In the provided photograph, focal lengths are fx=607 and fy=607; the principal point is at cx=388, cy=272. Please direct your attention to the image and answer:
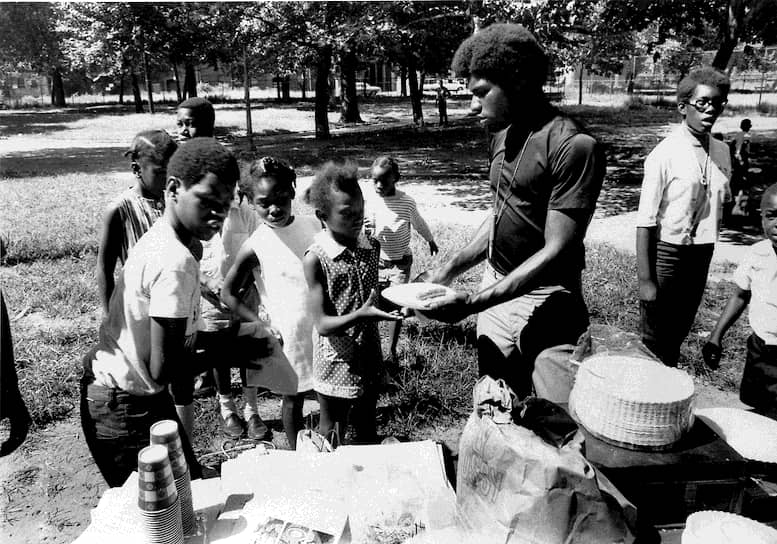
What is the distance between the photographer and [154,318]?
6.25ft

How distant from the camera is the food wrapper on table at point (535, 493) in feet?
4.61

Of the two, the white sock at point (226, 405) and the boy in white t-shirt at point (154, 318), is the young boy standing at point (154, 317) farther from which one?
the white sock at point (226, 405)

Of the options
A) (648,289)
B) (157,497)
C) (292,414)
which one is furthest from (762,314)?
(157,497)

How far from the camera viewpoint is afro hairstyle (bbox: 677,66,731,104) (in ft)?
10.9

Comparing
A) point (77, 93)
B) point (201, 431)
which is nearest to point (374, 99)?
point (77, 93)

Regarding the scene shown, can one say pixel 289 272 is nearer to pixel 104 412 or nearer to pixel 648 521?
pixel 104 412

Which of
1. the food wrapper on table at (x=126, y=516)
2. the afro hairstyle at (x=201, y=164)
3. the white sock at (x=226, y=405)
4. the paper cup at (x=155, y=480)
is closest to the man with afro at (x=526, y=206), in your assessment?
the afro hairstyle at (x=201, y=164)

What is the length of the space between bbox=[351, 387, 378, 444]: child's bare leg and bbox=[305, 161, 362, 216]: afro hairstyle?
0.81 m

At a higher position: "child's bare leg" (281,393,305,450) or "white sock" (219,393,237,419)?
"child's bare leg" (281,393,305,450)

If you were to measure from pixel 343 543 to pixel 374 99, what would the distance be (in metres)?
37.7

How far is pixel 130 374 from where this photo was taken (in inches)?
80.7

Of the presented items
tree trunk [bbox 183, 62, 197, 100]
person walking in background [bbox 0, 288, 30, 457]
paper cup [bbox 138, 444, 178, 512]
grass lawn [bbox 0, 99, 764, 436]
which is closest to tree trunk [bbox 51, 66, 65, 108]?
tree trunk [bbox 183, 62, 197, 100]

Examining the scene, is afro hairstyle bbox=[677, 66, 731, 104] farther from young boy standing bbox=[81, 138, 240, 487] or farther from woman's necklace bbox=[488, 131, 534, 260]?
young boy standing bbox=[81, 138, 240, 487]

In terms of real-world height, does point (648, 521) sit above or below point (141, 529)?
below
